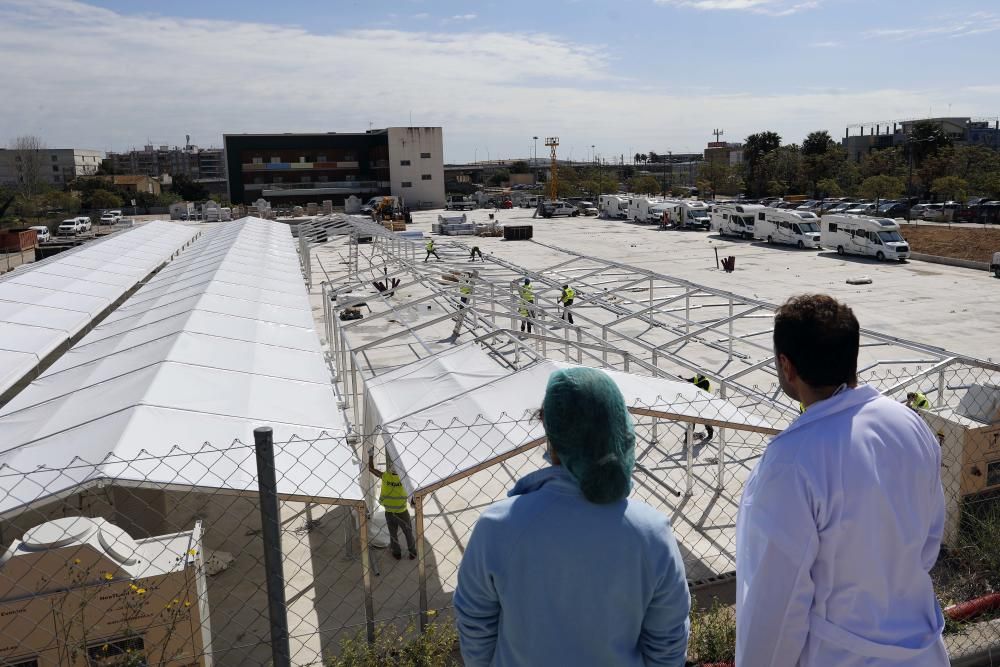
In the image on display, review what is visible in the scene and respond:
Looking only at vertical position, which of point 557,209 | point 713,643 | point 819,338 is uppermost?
point 557,209

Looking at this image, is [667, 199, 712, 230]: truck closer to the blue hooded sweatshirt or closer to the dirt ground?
the dirt ground

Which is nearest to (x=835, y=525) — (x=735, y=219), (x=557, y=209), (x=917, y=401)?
(x=917, y=401)

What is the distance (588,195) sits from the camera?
87.4m

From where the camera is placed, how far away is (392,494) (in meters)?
7.81

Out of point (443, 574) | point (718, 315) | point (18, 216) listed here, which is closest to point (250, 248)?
point (718, 315)

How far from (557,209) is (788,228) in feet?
91.6

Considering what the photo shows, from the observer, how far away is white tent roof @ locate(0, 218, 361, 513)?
548 cm

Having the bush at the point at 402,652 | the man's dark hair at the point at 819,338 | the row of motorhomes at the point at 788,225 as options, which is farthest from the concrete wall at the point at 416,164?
the man's dark hair at the point at 819,338

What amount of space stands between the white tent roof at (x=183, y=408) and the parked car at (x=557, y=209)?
52.3 metres

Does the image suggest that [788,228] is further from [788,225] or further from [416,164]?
[416,164]

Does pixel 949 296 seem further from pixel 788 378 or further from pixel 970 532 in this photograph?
pixel 788 378

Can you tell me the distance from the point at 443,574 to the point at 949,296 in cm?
2165

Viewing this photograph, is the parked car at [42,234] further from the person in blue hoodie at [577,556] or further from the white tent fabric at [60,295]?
the person in blue hoodie at [577,556]

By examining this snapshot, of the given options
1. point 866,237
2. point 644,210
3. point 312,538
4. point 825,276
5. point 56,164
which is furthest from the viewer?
point 56,164
